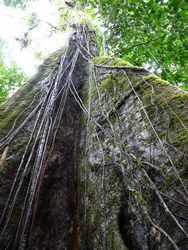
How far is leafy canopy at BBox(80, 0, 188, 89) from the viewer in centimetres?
325

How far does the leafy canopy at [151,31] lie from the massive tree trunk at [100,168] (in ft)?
3.21

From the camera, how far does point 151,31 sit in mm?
3965

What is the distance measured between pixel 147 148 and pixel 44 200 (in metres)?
0.70

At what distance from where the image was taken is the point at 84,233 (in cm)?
179

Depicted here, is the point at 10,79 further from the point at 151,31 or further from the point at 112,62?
the point at 112,62

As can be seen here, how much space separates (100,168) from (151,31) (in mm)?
2533

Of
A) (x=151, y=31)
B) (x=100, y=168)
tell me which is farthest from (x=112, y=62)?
(x=151, y=31)

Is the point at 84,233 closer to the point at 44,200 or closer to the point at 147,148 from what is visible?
the point at 44,200

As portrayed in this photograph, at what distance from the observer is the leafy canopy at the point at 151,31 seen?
325 centimetres

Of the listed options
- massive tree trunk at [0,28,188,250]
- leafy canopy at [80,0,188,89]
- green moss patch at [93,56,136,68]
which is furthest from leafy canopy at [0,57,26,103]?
massive tree trunk at [0,28,188,250]

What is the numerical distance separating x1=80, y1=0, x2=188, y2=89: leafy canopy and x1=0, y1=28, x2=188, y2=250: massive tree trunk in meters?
0.98

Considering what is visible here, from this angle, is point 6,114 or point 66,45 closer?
point 6,114

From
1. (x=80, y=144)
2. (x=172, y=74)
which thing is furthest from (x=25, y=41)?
(x=80, y=144)

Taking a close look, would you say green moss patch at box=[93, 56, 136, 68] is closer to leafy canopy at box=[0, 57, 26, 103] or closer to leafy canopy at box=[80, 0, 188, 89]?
leafy canopy at box=[80, 0, 188, 89]
